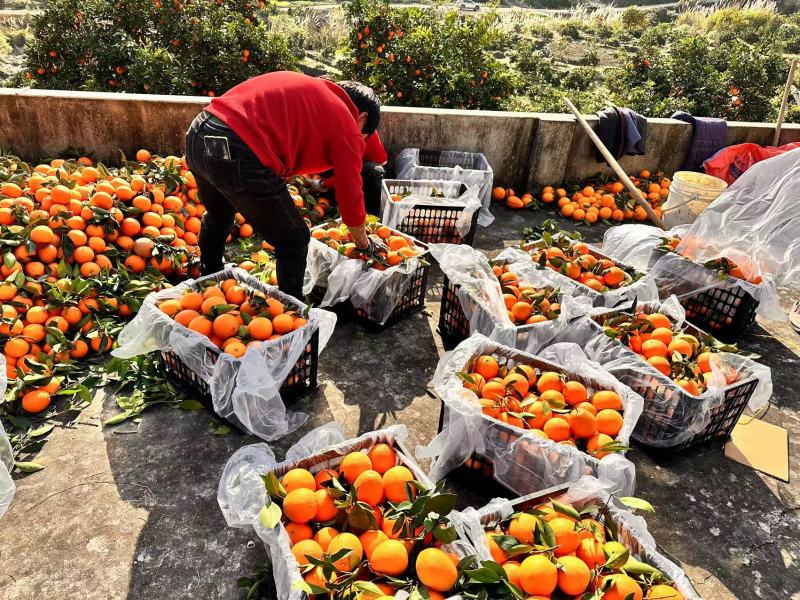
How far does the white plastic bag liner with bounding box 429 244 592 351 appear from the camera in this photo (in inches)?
139

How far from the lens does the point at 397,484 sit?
2.27 m

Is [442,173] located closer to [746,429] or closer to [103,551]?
[746,429]

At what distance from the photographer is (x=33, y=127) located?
5.16 meters

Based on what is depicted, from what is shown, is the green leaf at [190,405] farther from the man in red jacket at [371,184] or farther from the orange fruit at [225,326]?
the man in red jacket at [371,184]

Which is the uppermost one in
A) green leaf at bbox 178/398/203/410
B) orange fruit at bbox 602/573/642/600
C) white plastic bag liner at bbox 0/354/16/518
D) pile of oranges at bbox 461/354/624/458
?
pile of oranges at bbox 461/354/624/458

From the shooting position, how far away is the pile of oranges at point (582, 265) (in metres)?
4.08

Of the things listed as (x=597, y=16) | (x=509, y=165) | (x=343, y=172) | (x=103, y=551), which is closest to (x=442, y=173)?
(x=509, y=165)

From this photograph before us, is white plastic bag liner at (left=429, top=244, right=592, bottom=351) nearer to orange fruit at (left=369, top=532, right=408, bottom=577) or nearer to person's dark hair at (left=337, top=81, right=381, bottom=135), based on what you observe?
person's dark hair at (left=337, top=81, right=381, bottom=135)

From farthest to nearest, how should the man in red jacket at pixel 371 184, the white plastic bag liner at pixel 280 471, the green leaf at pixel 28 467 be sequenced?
1. the man in red jacket at pixel 371 184
2. the green leaf at pixel 28 467
3. the white plastic bag liner at pixel 280 471

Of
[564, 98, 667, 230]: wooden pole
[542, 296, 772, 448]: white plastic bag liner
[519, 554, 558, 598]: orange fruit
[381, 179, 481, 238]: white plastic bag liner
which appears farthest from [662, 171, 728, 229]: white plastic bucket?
[519, 554, 558, 598]: orange fruit

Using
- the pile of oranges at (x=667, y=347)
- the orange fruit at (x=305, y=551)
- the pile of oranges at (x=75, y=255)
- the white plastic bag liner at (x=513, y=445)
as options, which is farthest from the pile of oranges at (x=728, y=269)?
the pile of oranges at (x=75, y=255)

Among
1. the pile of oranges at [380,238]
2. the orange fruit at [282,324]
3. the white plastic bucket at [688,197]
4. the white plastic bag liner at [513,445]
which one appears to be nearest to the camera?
the white plastic bag liner at [513,445]

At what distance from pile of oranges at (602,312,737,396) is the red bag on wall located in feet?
12.9

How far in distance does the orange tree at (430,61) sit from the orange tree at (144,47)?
1473 millimetres
